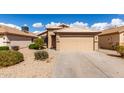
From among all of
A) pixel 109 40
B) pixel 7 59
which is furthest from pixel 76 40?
pixel 7 59

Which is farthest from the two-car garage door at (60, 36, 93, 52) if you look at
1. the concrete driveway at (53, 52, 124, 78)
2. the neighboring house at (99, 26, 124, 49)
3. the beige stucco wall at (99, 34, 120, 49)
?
the concrete driveway at (53, 52, 124, 78)

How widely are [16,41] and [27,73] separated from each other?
17.4 m

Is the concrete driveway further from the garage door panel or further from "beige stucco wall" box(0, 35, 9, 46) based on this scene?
"beige stucco wall" box(0, 35, 9, 46)

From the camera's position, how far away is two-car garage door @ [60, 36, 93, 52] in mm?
22219

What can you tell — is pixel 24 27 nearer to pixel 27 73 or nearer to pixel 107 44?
pixel 107 44

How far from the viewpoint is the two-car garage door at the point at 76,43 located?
22219mm

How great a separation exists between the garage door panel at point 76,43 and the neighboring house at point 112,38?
177 inches

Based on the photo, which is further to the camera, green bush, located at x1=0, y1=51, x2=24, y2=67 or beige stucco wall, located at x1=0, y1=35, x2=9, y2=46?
beige stucco wall, located at x1=0, y1=35, x2=9, y2=46
